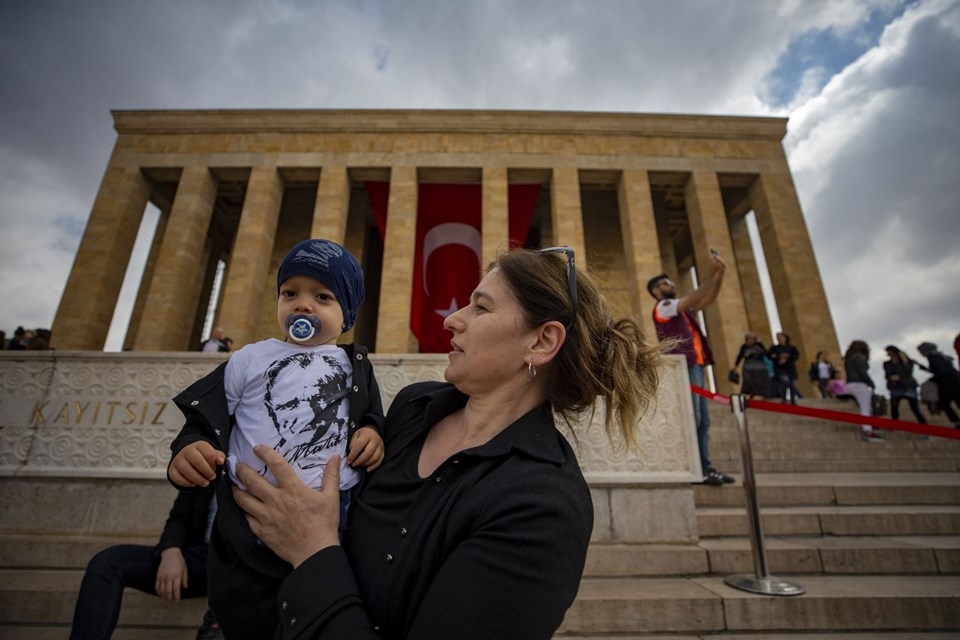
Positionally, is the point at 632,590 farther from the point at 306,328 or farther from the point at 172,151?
the point at 172,151

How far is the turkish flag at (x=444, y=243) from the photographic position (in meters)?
14.9

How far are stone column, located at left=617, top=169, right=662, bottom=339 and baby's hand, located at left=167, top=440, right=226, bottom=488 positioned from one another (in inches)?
570

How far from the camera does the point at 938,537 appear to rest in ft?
13.3

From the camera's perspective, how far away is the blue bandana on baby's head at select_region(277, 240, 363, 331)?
163 centimetres

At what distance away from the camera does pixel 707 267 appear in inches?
627

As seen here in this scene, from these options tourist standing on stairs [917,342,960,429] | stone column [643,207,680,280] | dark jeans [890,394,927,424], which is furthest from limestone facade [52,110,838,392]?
tourist standing on stairs [917,342,960,429]

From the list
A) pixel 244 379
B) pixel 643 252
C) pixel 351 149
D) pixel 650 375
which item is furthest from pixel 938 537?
pixel 351 149

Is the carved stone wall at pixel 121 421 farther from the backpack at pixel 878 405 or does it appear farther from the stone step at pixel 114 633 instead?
Result: the backpack at pixel 878 405

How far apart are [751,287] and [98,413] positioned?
64.0 ft

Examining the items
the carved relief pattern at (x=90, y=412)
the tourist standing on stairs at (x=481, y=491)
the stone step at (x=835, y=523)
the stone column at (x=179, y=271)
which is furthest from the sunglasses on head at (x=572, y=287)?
the stone column at (x=179, y=271)

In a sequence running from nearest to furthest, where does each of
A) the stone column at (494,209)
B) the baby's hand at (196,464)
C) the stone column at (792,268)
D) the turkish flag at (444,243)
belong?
1. the baby's hand at (196,464)
2. the stone column at (792,268)
3. the turkish flag at (444,243)
4. the stone column at (494,209)

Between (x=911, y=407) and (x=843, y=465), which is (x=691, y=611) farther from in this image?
(x=911, y=407)

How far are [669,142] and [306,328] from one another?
1887 centimetres

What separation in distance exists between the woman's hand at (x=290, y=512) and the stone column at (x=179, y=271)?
52.1 ft
